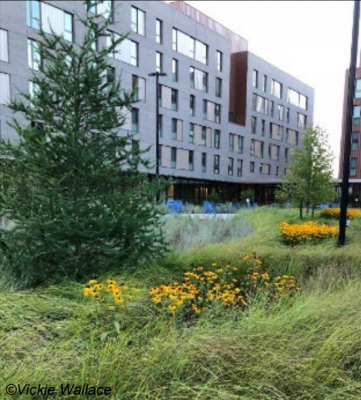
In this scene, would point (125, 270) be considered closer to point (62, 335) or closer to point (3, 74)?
point (62, 335)

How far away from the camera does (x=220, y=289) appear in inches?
185

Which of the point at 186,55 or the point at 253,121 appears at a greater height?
the point at 186,55

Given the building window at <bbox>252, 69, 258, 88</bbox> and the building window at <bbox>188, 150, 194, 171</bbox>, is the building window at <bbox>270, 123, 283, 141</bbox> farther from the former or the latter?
the building window at <bbox>188, 150, 194, 171</bbox>

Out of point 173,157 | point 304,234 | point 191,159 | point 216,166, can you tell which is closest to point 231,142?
point 216,166

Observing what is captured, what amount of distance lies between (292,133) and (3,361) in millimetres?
57653

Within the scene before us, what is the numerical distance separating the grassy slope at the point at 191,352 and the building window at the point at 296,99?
54674 millimetres

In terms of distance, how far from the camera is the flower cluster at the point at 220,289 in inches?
141

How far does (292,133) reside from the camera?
55781mm

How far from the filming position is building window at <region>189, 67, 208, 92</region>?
1442 inches

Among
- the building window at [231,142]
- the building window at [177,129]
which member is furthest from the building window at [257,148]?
the building window at [177,129]

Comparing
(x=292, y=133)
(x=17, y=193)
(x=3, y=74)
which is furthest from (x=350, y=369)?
(x=292, y=133)

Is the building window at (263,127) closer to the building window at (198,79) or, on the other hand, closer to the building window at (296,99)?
the building window at (296,99)

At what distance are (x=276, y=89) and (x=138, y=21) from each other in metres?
26.6

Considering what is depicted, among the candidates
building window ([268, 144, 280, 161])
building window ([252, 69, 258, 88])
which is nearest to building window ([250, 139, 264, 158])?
building window ([268, 144, 280, 161])
